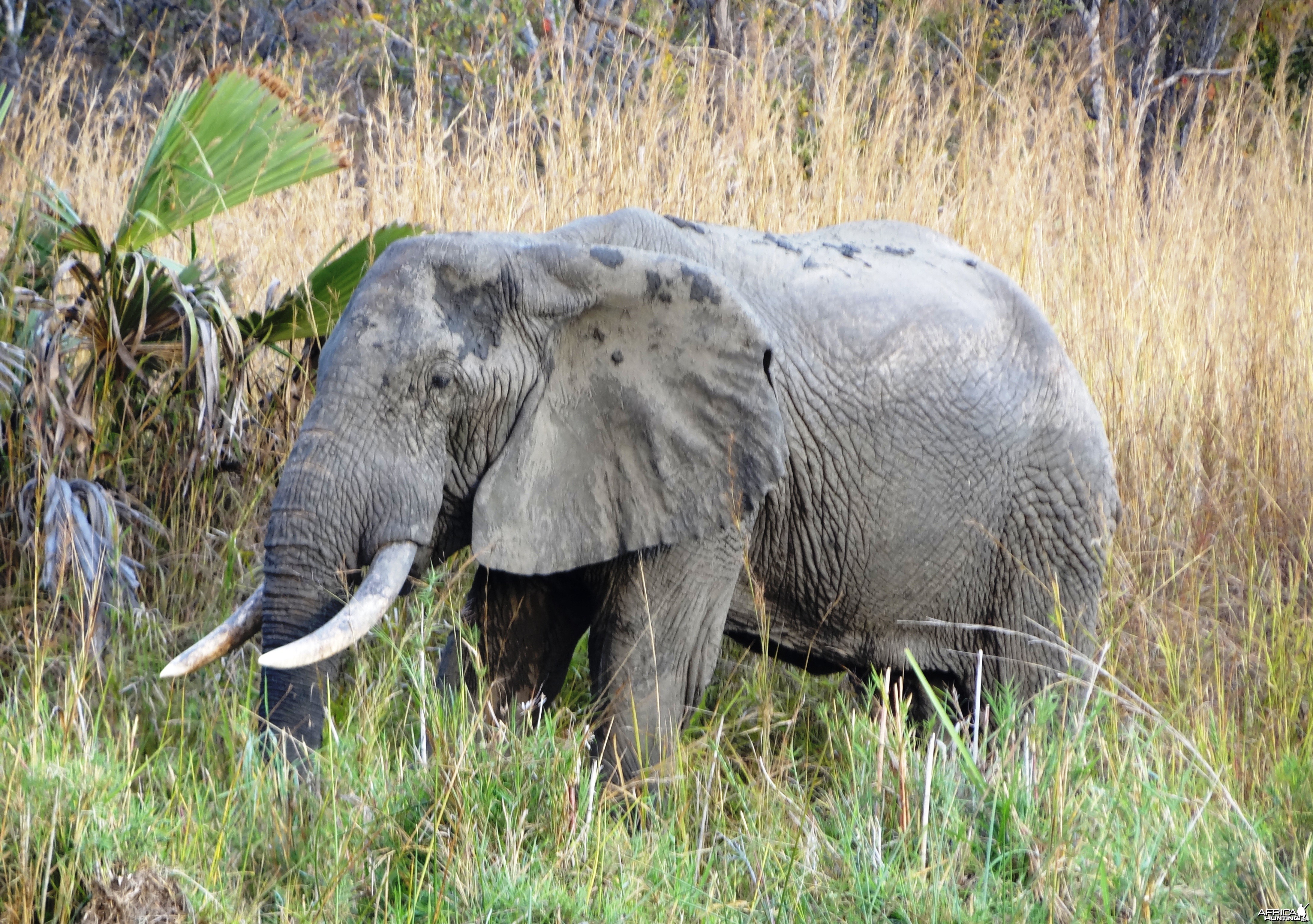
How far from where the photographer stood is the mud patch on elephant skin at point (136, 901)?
7.68 feet

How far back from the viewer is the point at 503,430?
3.13 meters

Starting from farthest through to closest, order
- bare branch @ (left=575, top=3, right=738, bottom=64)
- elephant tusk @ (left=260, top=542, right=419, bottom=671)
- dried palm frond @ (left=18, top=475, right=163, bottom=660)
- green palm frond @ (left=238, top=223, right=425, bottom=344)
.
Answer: bare branch @ (left=575, top=3, right=738, bottom=64), green palm frond @ (left=238, top=223, right=425, bottom=344), dried palm frond @ (left=18, top=475, right=163, bottom=660), elephant tusk @ (left=260, top=542, right=419, bottom=671)

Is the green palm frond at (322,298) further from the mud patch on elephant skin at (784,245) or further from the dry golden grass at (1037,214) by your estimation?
the mud patch on elephant skin at (784,245)

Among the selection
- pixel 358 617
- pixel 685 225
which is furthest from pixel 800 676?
pixel 358 617

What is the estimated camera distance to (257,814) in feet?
8.98

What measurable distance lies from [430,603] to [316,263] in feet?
9.40

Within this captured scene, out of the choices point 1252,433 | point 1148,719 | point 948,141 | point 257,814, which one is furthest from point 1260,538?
point 948,141

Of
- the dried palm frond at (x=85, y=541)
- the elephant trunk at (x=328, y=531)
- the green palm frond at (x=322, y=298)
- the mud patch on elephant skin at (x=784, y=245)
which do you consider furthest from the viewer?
the green palm frond at (x=322, y=298)

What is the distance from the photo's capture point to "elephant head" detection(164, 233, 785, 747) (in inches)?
115

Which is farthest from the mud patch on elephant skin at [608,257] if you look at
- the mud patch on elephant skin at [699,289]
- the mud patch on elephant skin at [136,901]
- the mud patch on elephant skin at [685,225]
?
the mud patch on elephant skin at [136,901]

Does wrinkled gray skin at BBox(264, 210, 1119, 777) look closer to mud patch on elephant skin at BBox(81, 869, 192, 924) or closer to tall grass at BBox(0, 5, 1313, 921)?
tall grass at BBox(0, 5, 1313, 921)

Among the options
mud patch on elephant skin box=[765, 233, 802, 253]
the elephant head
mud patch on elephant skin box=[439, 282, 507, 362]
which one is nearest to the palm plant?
the elephant head

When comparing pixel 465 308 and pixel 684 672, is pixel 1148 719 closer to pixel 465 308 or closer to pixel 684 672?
pixel 684 672

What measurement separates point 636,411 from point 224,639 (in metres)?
1.01
